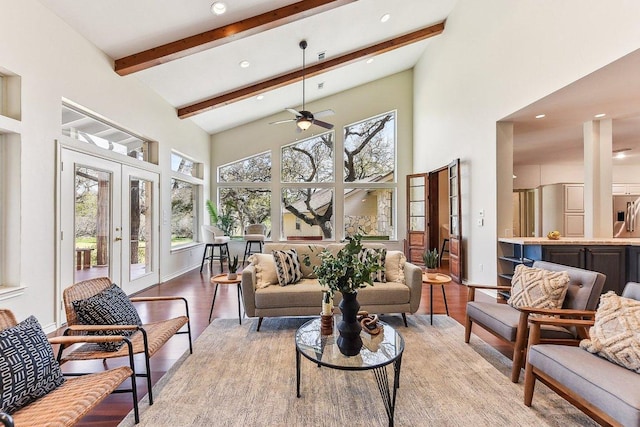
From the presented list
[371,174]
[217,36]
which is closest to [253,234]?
[371,174]

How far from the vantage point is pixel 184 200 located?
7043mm

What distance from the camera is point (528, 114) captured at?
429 cm

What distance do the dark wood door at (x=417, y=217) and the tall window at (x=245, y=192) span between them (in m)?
3.57

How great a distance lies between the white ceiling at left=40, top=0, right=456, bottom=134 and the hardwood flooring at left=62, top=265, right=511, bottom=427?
3.34 metres

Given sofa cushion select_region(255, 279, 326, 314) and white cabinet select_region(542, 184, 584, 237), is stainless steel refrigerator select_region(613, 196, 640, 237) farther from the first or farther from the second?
sofa cushion select_region(255, 279, 326, 314)

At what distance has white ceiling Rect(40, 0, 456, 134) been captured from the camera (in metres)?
3.56

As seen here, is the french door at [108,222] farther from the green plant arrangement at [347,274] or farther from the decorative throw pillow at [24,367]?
the green plant arrangement at [347,274]

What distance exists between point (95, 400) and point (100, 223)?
11.1 feet

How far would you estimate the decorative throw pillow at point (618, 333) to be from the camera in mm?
1700

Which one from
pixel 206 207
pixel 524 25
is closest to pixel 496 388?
pixel 524 25

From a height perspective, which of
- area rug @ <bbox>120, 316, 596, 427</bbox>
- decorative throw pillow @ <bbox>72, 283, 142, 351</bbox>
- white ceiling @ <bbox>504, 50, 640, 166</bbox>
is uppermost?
white ceiling @ <bbox>504, 50, 640, 166</bbox>

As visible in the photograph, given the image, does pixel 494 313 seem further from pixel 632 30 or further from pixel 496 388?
pixel 632 30

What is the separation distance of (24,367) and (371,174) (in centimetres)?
766

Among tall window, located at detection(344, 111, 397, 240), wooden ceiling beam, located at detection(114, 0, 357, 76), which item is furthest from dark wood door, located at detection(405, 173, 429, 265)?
wooden ceiling beam, located at detection(114, 0, 357, 76)
